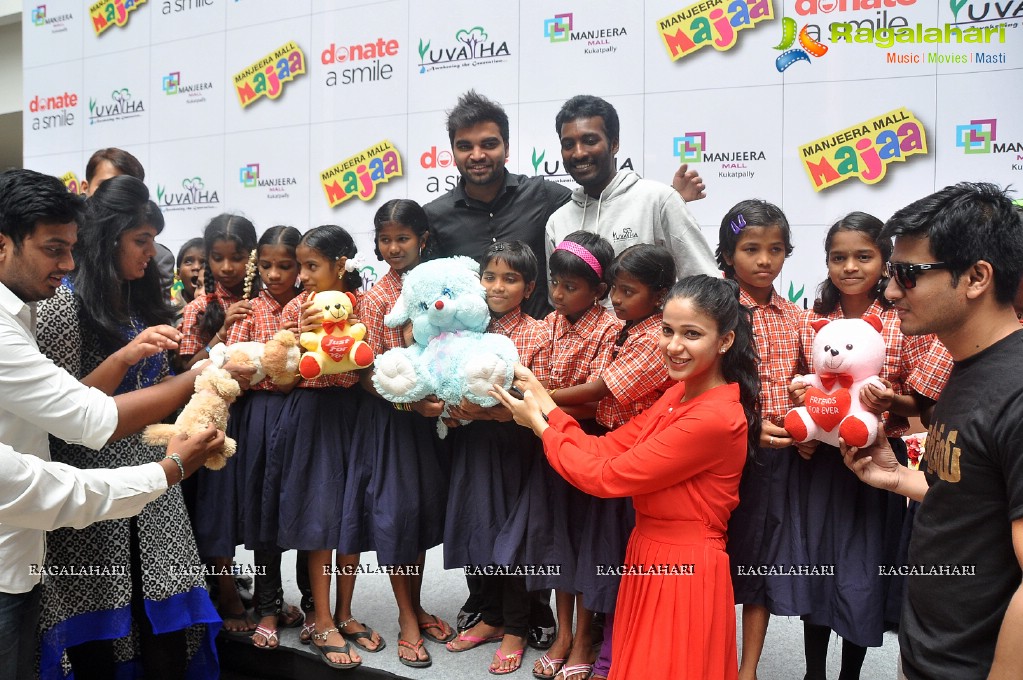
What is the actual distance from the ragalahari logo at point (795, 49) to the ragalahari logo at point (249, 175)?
3336mm

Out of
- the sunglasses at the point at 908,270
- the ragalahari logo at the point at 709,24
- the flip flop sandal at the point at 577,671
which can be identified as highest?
the ragalahari logo at the point at 709,24

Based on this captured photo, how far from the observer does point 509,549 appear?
2.55 m

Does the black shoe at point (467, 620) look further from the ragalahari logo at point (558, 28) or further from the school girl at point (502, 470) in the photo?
the ragalahari logo at point (558, 28)

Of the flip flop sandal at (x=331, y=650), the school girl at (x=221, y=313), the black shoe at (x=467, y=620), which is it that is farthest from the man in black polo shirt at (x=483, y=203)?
the flip flop sandal at (x=331, y=650)

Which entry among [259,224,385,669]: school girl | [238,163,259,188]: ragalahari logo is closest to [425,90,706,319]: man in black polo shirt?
[259,224,385,669]: school girl

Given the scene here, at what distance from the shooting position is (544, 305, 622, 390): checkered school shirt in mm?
2461

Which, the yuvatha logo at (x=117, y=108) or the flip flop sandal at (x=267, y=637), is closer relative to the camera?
the flip flop sandal at (x=267, y=637)

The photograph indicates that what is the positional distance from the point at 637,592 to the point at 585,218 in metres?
1.56

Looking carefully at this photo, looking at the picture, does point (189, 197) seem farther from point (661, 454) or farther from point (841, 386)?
point (841, 386)

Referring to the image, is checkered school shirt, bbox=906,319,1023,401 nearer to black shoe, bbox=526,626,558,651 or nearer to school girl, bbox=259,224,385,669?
black shoe, bbox=526,626,558,651

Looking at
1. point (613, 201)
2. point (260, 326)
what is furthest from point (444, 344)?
point (613, 201)

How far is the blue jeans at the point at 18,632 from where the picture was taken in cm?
182

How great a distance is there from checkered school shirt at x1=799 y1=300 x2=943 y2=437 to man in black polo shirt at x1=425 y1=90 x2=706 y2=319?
124cm

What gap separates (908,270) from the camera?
1.53m
